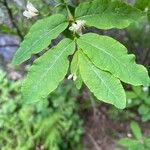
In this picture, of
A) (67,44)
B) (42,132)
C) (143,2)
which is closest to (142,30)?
(42,132)

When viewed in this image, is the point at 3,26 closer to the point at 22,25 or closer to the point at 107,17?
the point at 22,25

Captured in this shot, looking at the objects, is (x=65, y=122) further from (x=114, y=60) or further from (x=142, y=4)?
(x=114, y=60)

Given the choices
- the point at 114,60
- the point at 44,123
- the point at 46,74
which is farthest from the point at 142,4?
the point at 44,123

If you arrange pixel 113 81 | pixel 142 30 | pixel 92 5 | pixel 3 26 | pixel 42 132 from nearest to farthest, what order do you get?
pixel 113 81, pixel 92 5, pixel 3 26, pixel 142 30, pixel 42 132

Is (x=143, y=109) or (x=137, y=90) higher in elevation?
(x=137, y=90)

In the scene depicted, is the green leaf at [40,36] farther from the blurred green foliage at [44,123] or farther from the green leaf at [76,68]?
the blurred green foliage at [44,123]

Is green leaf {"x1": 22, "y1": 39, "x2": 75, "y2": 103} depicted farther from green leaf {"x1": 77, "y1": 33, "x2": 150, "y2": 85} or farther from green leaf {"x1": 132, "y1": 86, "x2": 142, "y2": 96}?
green leaf {"x1": 132, "y1": 86, "x2": 142, "y2": 96}
